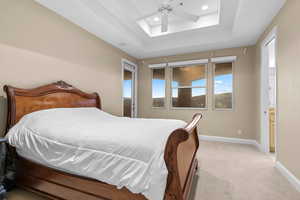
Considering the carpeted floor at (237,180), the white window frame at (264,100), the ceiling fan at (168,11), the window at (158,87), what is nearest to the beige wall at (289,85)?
the carpeted floor at (237,180)

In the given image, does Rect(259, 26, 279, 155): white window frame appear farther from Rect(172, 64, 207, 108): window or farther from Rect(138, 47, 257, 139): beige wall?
Rect(172, 64, 207, 108): window

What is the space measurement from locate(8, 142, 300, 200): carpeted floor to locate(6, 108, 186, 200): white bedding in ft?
2.19

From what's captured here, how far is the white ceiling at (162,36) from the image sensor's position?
7.65ft

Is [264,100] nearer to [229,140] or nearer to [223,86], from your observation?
[223,86]

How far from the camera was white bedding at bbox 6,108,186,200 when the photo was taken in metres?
1.00

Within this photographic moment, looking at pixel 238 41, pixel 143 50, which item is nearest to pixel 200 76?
pixel 238 41

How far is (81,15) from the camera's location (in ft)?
8.34

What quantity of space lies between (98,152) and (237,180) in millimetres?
1942

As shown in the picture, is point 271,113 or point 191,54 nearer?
point 271,113

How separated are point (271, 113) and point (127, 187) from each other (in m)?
3.50

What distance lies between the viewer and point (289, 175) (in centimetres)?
193

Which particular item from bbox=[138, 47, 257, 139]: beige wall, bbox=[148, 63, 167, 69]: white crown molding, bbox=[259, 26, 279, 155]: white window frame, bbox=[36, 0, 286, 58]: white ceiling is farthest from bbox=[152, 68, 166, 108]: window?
bbox=[259, 26, 279, 155]: white window frame

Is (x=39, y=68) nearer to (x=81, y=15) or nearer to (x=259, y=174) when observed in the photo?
(x=81, y=15)

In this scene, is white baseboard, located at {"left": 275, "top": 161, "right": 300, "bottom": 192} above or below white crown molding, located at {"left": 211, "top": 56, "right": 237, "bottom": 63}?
below
